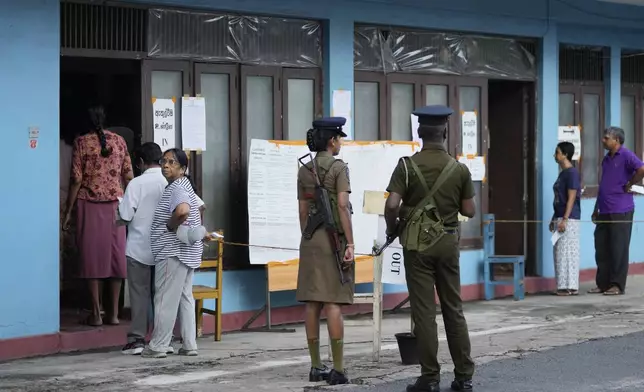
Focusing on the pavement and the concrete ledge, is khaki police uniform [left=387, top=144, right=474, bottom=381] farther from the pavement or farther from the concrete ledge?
the concrete ledge

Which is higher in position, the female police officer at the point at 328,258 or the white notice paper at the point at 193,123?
the white notice paper at the point at 193,123

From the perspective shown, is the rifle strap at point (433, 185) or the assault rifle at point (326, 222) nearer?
the rifle strap at point (433, 185)

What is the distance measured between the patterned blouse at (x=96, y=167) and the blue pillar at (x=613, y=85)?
7.89 meters

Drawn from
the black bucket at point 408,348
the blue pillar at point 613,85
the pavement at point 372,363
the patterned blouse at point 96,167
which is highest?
the blue pillar at point 613,85

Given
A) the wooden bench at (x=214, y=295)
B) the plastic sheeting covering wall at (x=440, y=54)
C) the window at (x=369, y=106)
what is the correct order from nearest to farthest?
the wooden bench at (x=214, y=295), the window at (x=369, y=106), the plastic sheeting covering wall at (x=440, y=54)

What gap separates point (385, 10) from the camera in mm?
14062

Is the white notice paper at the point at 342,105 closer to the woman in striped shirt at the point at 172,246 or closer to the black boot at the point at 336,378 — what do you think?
the woman in striped shirt at the point at 172,246

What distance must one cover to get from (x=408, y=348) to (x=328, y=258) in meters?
1.25

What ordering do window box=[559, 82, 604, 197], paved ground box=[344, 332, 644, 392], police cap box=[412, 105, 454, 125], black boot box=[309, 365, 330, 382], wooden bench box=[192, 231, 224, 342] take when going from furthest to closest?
window box=[559, 82, 604, 197], wooden bench box=[192, 231, 224, 342], black boot box=[309, 365, 330, 382], paved ground box=[344, 332, 644, 392], police cap box=[412, 105, 454, 125]

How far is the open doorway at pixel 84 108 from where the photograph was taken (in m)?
12.4

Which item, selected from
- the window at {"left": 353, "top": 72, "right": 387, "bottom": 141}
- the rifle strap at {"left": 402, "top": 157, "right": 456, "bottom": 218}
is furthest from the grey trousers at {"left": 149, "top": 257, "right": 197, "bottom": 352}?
the window at {"left": 353, "top": 72, "right": 387, "bottom": 141}

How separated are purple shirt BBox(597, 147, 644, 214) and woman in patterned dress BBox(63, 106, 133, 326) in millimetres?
6450

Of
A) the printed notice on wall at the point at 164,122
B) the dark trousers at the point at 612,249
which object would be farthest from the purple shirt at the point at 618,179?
A: the printed notice on wall at the point at 164,122

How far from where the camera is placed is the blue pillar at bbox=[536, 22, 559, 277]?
1597 centimetres
